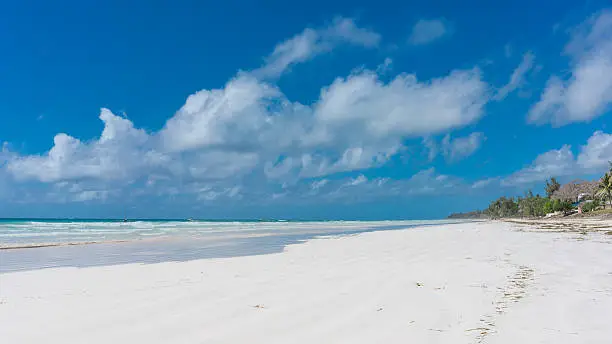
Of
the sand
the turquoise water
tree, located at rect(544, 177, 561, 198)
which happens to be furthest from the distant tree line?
the sand

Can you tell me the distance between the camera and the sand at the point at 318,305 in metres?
4.75

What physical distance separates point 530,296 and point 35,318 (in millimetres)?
8023

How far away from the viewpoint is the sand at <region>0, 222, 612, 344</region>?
187 inches

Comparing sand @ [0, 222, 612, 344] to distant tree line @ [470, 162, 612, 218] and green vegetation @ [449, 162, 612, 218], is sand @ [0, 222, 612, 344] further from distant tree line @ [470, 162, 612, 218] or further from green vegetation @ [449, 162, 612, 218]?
distant tree line @ [470, 162, 612, 218]

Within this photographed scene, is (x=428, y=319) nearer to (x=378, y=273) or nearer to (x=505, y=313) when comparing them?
(x=505, y=313)

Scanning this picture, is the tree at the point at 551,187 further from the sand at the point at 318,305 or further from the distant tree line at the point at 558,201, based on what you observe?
the sand at the point at 318,305

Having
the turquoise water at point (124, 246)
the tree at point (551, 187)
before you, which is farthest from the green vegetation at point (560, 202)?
the turquoise water at point (124, 246)

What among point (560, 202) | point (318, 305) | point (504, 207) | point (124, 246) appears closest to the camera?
point (318, 305)

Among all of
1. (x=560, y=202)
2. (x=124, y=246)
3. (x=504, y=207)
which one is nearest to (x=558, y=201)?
(x=560, y=202)

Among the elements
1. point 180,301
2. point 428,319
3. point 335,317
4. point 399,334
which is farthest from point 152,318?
point 428,319

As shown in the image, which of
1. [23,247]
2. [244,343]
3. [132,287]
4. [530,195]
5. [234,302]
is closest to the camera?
[244,343]

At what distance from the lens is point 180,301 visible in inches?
261

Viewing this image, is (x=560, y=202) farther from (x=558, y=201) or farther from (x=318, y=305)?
(x=318, y=305)

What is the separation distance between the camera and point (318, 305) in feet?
20.3
